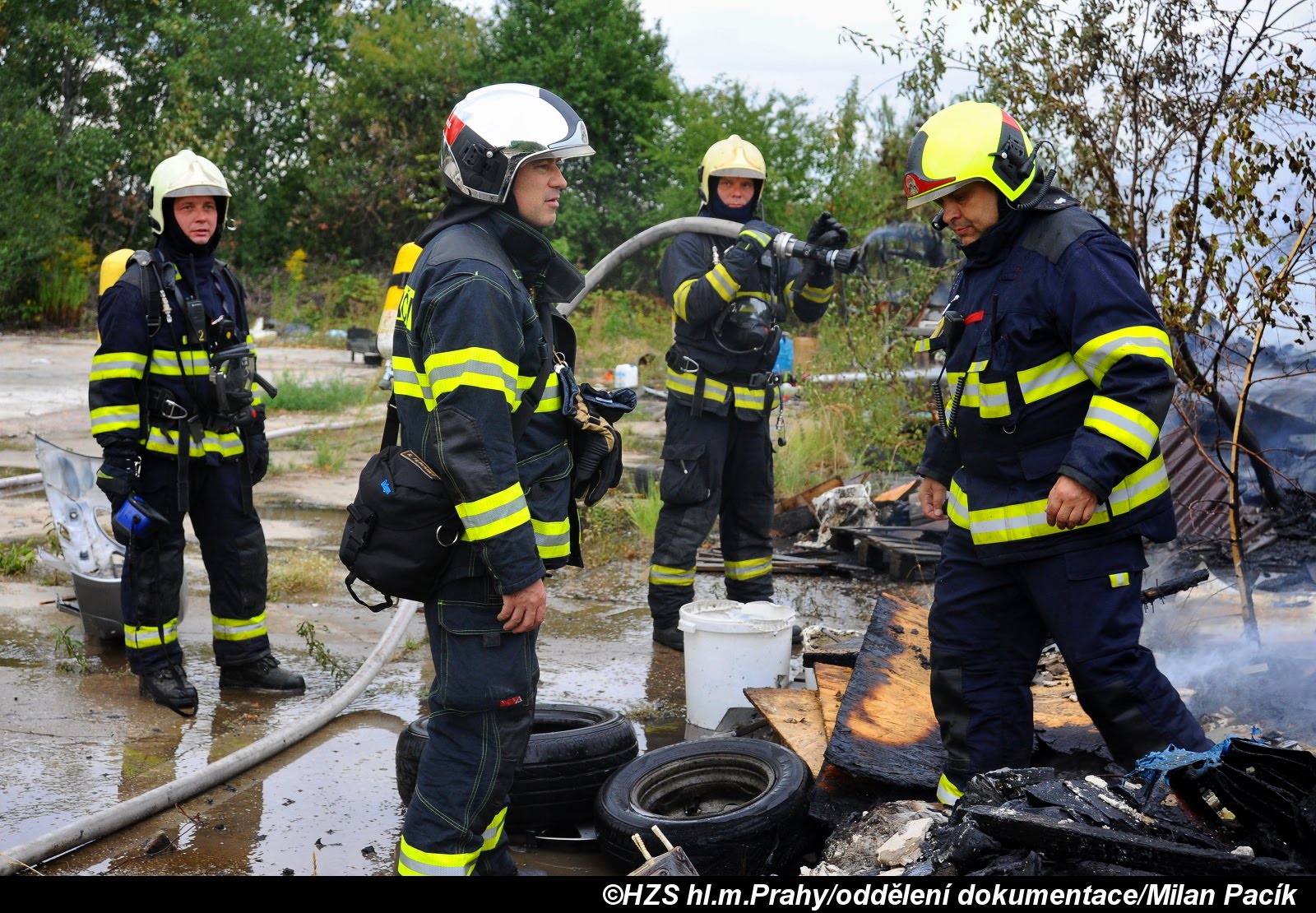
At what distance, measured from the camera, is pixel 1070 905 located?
2480 mm

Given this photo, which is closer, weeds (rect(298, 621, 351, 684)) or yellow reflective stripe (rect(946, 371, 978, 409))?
yellow reflective stripe (rect(946, 371, 978, 409))

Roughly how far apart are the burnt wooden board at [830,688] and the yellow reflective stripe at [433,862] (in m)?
1.28

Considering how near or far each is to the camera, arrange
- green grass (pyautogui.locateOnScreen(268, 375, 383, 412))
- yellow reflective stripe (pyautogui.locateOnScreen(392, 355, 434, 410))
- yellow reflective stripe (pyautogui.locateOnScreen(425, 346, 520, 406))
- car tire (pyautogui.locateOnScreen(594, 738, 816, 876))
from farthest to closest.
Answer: green grass (pyautogui.locateOnScreen(268, 375, 383, 412)) → car tire (pyautogui.locateOnScreen(594, 738, 816, 876)) → yellow reflective stripe (pyautogui.locateOnScreen(392, 355, 434, 410)) → yellow reflective stripe (pyautogui.locateOnScreen(425, 346, 520, 406))

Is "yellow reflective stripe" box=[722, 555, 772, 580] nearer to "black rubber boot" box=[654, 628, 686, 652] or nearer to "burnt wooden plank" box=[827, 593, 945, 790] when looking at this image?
"black rubber boot" box=[654, 628, 686, 652]

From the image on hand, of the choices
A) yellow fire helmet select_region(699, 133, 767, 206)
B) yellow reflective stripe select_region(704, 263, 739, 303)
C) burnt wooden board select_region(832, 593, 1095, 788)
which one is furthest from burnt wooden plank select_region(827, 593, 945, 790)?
yellow fire helmet select_region(699, 133, 767, 206)

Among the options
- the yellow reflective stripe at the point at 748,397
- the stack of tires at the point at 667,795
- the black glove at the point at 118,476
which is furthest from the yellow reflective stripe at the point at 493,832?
the yellow reflective stripe at the point at 748,397

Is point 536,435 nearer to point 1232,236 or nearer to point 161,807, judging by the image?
point 161,807

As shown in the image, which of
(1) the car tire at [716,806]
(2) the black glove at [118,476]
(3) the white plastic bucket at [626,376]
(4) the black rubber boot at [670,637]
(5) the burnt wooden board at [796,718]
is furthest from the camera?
(3) the white plastic bucket at [626,376]

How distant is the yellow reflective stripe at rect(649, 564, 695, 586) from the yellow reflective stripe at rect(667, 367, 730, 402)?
851mm

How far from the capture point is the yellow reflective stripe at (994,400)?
320 centimetres

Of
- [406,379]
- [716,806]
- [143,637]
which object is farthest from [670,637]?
[406,379]

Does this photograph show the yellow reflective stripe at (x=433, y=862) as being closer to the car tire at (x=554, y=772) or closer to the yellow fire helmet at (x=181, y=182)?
the car tire at (x=554, y=772)

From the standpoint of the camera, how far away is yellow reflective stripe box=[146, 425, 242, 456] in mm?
4738

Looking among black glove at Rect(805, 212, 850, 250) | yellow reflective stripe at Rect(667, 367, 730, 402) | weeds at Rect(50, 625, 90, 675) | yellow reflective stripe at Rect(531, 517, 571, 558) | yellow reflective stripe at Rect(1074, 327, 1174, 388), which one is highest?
black glove at Rect(805, 212, 850, 250)
